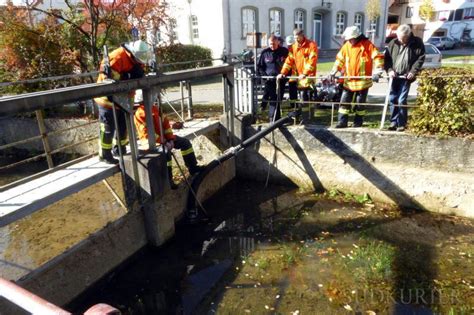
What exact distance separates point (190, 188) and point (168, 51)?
6188 millimetres

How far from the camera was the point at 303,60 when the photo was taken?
7176 millimetres

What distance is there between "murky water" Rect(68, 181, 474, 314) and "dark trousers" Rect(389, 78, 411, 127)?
1.51 m

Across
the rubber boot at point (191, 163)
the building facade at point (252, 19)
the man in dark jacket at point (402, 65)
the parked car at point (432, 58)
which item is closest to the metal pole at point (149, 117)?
the rubber boot at point (191, 163)

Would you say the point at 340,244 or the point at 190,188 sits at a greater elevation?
the point at 190,188

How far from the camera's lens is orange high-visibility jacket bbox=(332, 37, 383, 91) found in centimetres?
620

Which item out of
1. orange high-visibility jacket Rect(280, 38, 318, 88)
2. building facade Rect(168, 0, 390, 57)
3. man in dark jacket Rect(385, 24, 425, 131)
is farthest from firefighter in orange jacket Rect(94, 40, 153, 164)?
building facade Rect(168, 0, 390, 57)

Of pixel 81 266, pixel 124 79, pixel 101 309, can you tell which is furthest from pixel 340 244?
pixel 101 309

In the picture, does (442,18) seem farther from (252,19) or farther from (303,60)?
(303,60)

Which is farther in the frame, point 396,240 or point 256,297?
point 396,240

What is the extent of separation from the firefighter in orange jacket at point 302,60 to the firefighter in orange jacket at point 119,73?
3060 millimetres

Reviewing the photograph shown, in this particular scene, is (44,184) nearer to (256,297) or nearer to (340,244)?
(256,297)

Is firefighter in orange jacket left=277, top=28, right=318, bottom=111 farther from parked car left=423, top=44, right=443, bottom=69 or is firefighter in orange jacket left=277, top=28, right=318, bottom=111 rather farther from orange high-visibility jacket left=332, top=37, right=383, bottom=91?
parked car left=423, top=44, right=443, bottom=69

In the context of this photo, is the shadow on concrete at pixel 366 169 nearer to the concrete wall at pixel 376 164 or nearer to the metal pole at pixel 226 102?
the concrete wall at pixel 376 164

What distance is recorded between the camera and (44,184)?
448 centimetres
